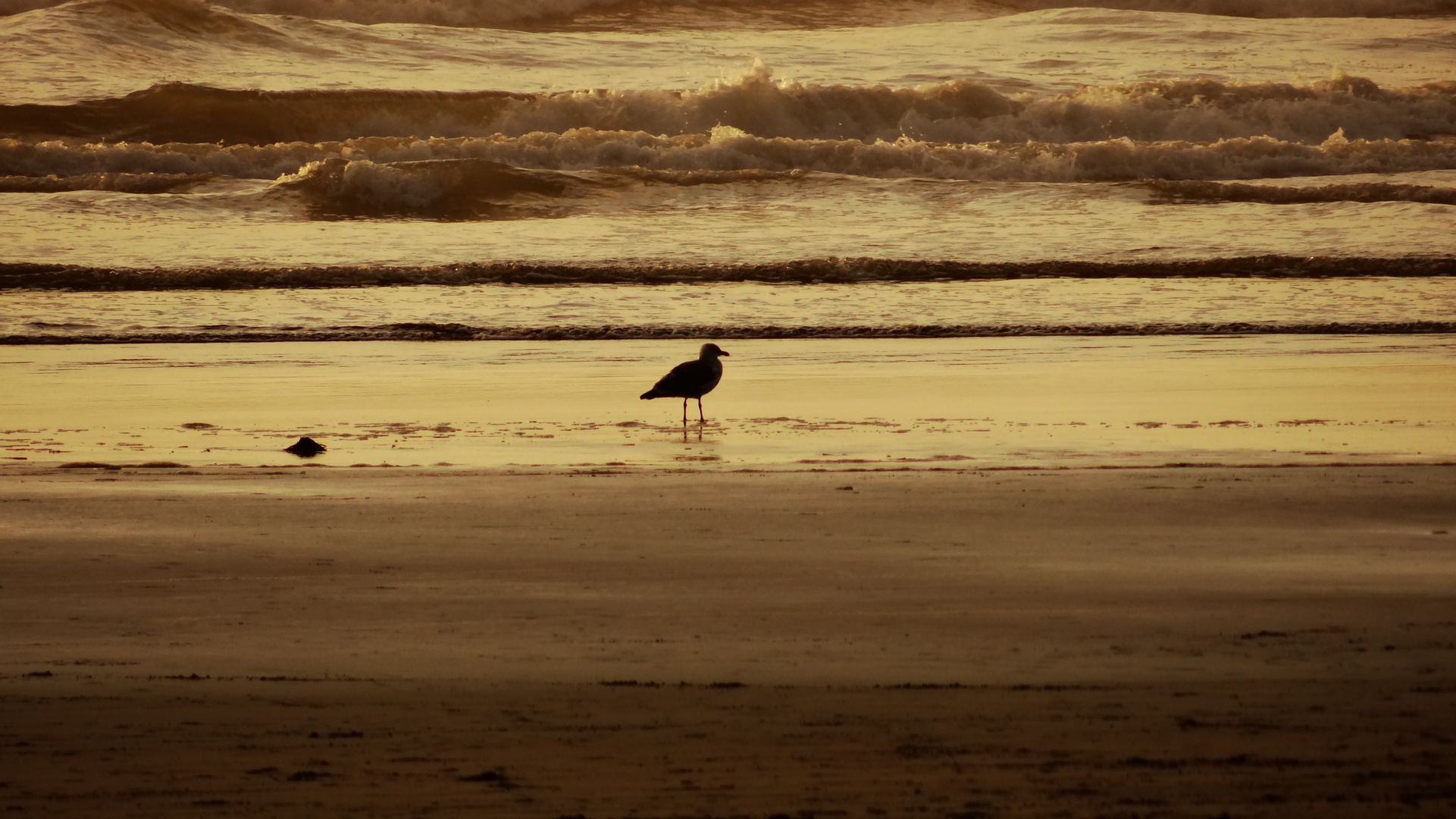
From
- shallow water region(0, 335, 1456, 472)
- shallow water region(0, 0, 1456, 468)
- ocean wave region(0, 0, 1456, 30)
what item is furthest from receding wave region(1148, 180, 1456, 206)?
ocean wave region(0, 0, 1456, 30)

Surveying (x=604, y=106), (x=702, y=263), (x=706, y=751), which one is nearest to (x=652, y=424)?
(x=706, y=751)

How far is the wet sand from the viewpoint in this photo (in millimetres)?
3047

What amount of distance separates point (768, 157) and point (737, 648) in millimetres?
18793

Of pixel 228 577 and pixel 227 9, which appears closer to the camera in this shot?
pixel 228 577

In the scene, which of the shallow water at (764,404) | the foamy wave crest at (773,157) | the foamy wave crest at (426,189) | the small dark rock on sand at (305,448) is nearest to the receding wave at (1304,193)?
the foamy wave crest at (773,157)

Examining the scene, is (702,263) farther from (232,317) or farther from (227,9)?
(227,9)

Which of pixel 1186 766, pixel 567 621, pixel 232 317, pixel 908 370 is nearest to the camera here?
pixel 1186 766

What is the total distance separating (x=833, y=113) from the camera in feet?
84.2

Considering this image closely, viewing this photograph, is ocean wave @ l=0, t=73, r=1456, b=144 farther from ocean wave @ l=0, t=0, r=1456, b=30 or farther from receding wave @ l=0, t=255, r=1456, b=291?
receding wave @ l=0, t=255, r=1456, b=291

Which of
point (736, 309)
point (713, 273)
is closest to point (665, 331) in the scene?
point (736, 309)

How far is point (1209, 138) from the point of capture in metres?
25.0

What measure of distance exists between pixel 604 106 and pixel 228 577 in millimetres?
21442

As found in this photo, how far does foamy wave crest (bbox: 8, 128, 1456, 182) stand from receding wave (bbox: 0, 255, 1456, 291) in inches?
276

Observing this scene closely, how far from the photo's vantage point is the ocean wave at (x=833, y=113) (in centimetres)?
2503
